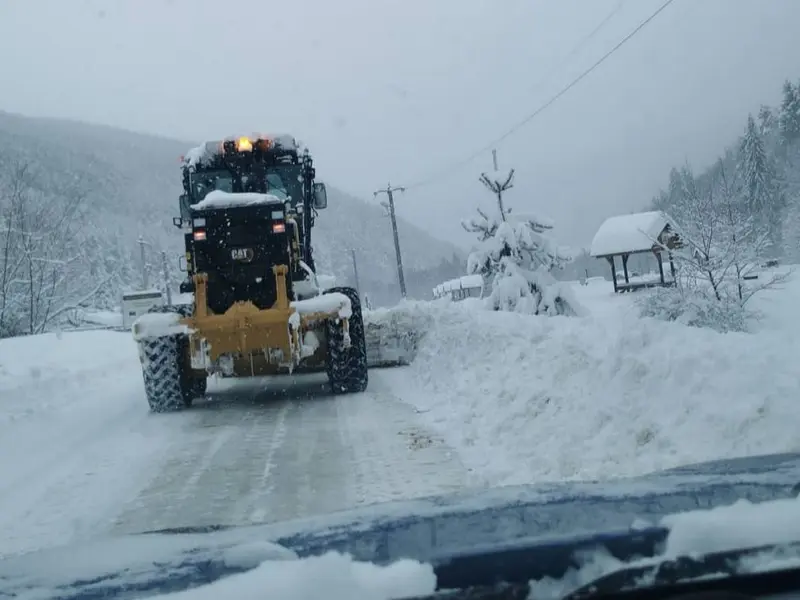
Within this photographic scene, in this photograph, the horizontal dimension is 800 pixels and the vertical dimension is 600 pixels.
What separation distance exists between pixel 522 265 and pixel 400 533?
68.1 feet

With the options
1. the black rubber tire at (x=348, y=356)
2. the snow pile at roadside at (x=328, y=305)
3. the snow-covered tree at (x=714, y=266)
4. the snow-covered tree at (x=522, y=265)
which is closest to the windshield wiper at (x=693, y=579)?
the snow pile at roadside at (x=328, y=305)

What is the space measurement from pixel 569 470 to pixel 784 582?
12.3ft

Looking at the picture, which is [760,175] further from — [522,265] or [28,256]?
[28,256]

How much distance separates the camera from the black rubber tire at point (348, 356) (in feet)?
34.8

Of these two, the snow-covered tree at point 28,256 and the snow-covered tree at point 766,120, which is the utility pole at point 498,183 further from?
the snow-covered tree at point 766,120

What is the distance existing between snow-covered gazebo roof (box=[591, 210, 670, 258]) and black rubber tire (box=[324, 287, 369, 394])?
95.3 ft

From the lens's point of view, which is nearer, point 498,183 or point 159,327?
point 159,327

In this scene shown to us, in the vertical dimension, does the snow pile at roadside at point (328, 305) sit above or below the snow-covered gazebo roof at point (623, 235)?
below

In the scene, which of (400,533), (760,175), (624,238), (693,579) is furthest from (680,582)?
(760,175)

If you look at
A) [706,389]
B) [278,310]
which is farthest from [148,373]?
[706,389]

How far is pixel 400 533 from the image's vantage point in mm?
2512

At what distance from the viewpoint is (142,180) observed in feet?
501

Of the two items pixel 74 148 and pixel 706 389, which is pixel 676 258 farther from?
pixel 74 148

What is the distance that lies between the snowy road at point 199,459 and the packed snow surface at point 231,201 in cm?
278
